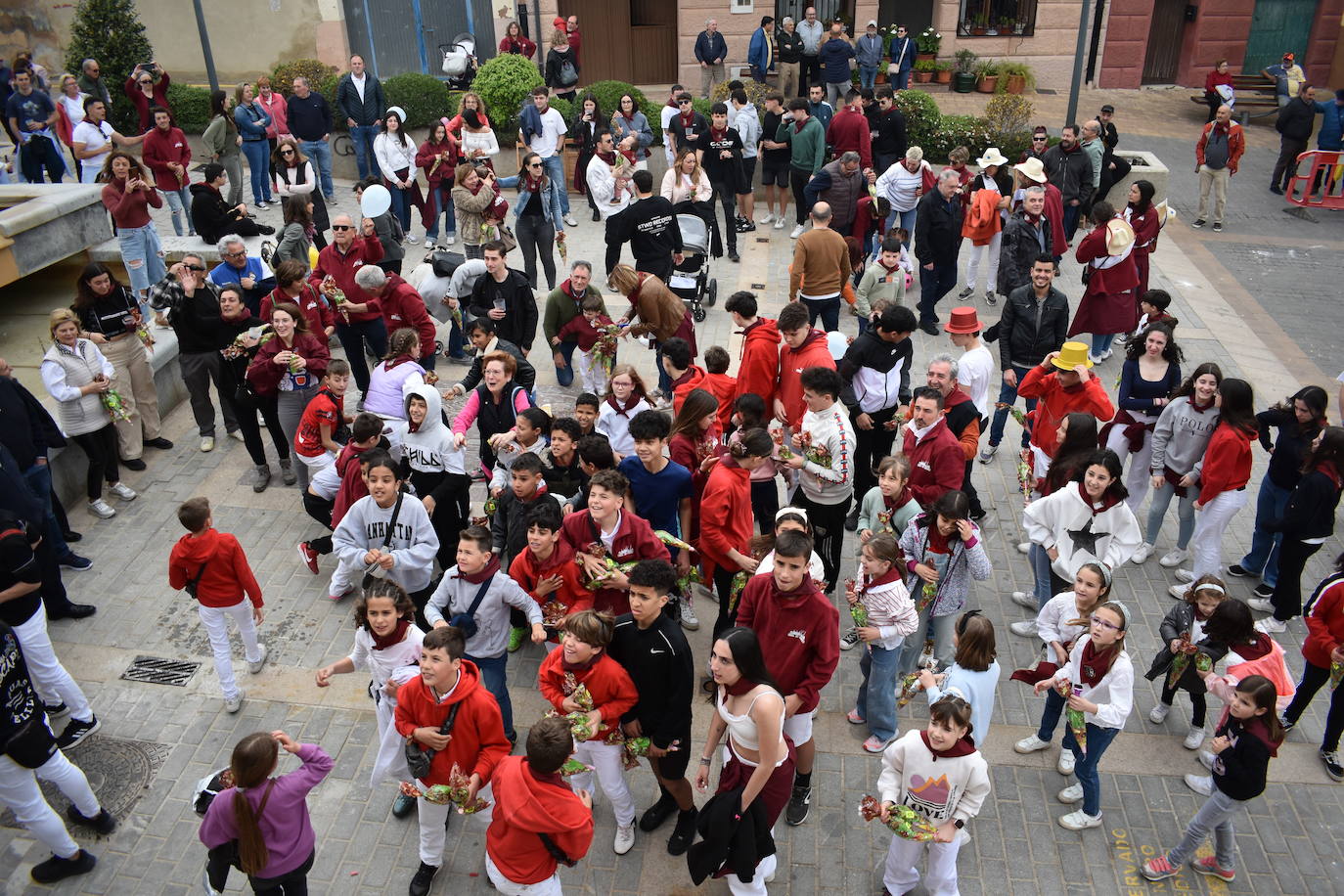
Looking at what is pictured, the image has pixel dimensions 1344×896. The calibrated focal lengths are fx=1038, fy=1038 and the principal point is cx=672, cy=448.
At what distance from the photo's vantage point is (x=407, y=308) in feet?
31.1

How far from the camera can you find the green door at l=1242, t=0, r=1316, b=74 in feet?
75.0

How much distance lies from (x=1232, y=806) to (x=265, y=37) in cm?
2277

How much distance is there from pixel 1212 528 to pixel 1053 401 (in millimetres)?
1413

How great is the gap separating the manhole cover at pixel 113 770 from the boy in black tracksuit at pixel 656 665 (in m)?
3.14

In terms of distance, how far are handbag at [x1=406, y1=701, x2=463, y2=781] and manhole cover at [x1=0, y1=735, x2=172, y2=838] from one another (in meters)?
2.19

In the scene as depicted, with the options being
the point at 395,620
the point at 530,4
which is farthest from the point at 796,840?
the point at 530,4

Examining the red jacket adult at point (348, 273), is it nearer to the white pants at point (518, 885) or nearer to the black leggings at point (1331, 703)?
Answer: the white pants at point (518, 885)

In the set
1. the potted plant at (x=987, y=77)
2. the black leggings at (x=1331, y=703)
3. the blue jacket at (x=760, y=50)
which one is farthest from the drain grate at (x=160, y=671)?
the potted plant at (x=987, y=77)

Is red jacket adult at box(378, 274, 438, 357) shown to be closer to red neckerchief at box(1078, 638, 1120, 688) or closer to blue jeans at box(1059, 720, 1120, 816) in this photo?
red neckerchief at box(1078, 638, 1120, 688)

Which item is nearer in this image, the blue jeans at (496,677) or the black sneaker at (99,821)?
the black sneaker at (99,821)

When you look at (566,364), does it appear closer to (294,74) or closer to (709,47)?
(294,74)

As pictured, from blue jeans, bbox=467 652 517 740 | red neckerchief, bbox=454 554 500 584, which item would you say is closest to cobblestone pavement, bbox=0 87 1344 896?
blue jeans, bbox=467 652 517 740

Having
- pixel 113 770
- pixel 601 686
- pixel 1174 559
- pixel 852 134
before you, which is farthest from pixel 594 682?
pixel 852 134

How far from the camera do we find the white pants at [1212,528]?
7.31m
